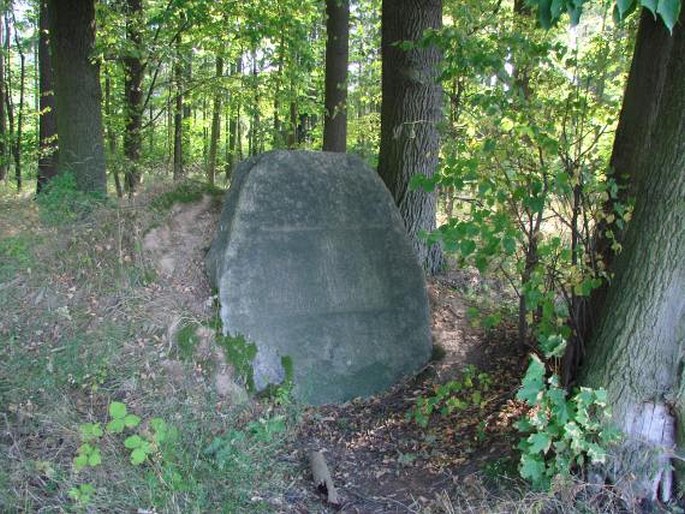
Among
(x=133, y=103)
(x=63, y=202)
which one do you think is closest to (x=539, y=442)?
(x=63, y=202)

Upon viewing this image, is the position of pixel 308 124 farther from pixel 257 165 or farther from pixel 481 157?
pixel 481 157

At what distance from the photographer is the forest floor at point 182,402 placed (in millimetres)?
3314

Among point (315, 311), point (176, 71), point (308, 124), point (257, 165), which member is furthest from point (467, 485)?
point (308, 124)

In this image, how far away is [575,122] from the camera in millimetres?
3938

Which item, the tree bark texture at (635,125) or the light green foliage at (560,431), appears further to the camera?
the tree bark texture at (635,125)

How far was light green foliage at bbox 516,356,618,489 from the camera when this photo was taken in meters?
2.97

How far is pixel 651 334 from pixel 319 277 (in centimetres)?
277

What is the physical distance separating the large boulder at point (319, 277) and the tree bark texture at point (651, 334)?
2252 millimetres

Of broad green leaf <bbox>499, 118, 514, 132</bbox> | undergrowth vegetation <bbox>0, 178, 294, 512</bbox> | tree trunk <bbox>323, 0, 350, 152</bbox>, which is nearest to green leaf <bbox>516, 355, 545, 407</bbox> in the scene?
broad green leaf <bbox>499, 118, 514, 132</bbox>

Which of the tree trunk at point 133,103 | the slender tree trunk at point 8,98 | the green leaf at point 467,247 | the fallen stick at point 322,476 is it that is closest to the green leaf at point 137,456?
the fallen stick at point 322,476

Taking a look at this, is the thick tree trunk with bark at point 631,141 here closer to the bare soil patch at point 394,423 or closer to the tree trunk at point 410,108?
the bare soil patch at point 394,423

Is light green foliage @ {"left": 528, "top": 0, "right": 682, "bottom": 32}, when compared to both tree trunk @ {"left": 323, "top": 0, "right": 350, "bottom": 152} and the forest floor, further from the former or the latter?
tree trunk @ {"left": 323, "top": 0, "right": 350, "bottom": 152}

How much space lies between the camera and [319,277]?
16.5 ft

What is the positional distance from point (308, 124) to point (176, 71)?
11.9m
